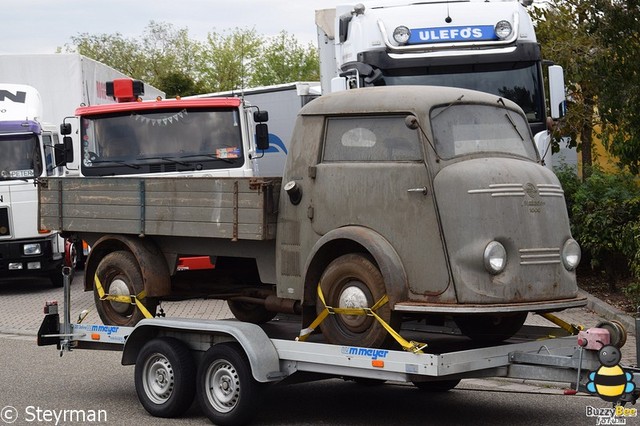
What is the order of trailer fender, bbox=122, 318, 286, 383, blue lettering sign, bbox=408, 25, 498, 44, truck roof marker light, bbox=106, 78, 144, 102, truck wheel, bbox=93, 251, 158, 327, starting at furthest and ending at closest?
1. truck roof marker light, bbox=106, 78, 144, 102
2. blue lettering sign, bbox=408, 25, 498, 44
3. truck wheel, bbox=93, 251, 158, 327
4. trailer fender, bbox=122, 318, 286, 383

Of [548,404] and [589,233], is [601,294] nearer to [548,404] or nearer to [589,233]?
[589,233]

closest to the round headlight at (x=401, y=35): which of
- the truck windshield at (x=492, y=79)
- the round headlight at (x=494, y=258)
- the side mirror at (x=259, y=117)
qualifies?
the truck windshield at (x=492, y=79)

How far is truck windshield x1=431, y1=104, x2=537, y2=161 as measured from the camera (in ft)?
29.0

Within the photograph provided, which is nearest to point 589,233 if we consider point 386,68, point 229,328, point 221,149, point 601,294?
point 601,294

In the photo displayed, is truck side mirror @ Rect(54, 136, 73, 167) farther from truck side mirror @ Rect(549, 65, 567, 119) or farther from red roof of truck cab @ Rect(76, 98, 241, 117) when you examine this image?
truck side mirror @ Rect(549, 65, 567, 119)

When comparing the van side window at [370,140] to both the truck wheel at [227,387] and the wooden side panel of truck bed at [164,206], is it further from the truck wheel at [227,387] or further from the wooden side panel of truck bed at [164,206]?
the truck wheel at [227,387]

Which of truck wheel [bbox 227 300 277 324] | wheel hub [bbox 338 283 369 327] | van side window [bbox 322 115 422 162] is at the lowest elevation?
truck wheel [bbox 227 300 277 324]

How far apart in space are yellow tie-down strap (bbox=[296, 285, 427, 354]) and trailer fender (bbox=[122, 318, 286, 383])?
0.97ft

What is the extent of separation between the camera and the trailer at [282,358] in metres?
8.16

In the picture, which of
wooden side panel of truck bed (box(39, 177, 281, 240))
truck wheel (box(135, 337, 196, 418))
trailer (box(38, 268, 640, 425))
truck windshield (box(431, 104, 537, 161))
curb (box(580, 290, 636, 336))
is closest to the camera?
trailer (box(38, 268, 640, 425))

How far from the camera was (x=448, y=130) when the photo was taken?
29.2 ft

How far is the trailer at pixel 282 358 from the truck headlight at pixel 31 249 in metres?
10.3

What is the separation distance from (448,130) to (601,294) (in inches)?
311

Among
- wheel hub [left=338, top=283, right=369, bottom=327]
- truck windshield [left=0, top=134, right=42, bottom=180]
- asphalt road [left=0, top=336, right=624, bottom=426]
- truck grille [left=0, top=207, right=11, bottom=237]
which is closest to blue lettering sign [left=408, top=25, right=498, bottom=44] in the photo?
asphalt road [left=0, top=336, right=624, bottom=426]
